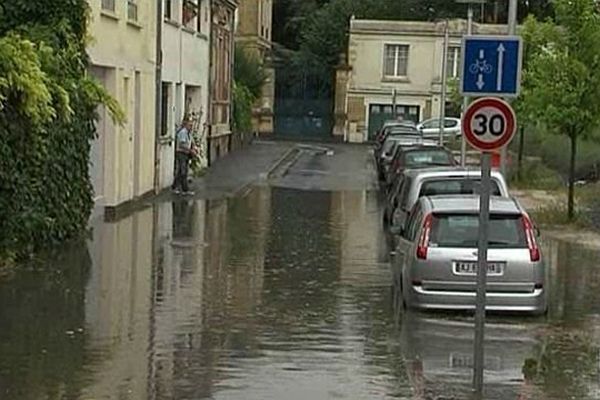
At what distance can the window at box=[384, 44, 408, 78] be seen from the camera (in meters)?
69.3

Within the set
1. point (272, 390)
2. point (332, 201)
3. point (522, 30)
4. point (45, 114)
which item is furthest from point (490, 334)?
point (522, 30)

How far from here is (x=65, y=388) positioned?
10922 millimetres

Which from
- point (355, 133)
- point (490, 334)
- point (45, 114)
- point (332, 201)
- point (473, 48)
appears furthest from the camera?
point (355, 133)

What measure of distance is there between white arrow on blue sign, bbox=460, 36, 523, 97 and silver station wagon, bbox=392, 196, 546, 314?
459 cm

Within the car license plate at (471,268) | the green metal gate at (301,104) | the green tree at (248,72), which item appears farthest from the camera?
the green metal gate at (301,104)

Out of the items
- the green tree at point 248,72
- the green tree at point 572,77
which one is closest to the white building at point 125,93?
the green tree at point 572,77

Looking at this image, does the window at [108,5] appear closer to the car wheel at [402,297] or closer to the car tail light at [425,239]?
the car wheel at [402,297]

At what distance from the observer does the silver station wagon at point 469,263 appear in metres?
15.1

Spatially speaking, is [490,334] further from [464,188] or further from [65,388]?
[464,188]

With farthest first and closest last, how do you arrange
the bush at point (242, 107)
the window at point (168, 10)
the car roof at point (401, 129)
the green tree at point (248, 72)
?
the green tree at point (248, 72), the bush at point (242, 107), the car roof at point (401, 129), the window at point (168, 10)

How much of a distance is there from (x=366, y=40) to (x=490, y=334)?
2210 inches

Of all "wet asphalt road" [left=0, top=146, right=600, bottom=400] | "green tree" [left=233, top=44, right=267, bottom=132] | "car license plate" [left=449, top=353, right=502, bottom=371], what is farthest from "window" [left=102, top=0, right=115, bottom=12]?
"green tree" [left=233, top=44, right=267, bottom=132]

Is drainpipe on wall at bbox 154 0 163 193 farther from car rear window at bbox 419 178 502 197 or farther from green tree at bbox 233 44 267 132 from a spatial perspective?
green tree at bbox 233 44 267 132

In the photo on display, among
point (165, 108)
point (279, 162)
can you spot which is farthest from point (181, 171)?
point (279, 162)
